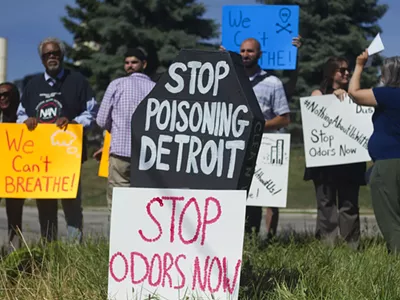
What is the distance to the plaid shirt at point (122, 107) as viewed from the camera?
22.5 ft

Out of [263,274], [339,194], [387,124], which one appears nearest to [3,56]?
[339,194]

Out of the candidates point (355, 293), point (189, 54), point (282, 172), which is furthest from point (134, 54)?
point (355, 293)

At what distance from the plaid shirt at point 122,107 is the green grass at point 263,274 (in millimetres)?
1085

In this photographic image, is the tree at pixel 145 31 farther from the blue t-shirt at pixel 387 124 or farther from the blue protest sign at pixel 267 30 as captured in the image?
the blue t-shirt at pixel 387 124

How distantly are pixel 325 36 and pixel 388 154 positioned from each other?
96.9 ft

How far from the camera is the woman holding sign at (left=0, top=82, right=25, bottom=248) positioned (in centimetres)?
752

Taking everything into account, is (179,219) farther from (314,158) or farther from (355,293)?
(314,158)

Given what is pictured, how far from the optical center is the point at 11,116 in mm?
7637

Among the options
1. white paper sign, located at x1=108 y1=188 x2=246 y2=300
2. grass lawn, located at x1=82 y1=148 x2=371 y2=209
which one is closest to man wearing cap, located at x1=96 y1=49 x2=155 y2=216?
white paper sign, located at x1=108 y1=188 x2=246 y2=300

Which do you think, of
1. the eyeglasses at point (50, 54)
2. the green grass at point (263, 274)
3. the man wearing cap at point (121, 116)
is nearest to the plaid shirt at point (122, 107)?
the man wearing cap at point (121, 116)

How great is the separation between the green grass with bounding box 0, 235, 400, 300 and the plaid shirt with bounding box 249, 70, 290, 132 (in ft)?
5.22

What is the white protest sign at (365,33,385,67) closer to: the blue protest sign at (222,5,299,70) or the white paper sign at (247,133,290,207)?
the white paper sign at (247,133,290,207)

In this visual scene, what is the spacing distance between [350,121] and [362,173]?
1.67 feet

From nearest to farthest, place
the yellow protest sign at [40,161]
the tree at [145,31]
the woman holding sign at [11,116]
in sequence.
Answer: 1. the yellow protest sign at [40,161]
2. the woman holding sign at [11,116]
3. the tree at [145,31]
